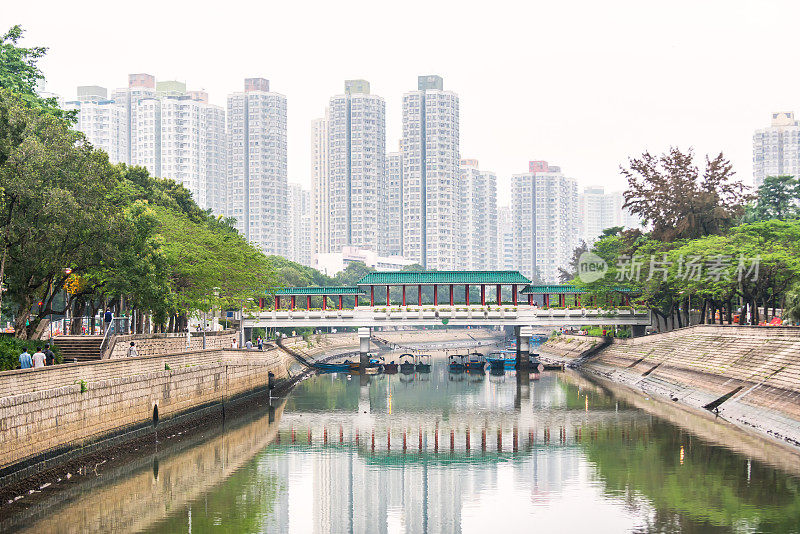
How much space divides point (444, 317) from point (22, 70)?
51.7m

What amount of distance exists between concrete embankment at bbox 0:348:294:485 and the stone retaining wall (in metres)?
2.36

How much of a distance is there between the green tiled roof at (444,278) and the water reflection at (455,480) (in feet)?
126

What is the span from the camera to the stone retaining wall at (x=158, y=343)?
48.9 m

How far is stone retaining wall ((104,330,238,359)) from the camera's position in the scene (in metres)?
48.9

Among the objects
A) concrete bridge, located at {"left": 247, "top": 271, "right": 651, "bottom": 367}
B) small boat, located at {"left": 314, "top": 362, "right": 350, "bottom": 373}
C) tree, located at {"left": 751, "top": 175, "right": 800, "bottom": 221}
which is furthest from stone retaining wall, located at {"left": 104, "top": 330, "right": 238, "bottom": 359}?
tree, located at {"left": 751, "top": 175, "right": 800, "bottom": 221}

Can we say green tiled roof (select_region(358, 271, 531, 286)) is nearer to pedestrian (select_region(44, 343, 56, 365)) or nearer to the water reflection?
the water reflection

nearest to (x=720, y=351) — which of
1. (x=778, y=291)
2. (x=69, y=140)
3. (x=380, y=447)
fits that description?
(x=778, y=291)

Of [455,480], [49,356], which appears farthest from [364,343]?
[455,480]

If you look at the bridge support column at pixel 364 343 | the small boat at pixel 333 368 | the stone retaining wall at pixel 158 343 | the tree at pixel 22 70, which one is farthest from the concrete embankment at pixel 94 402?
the small boat at pixel 333 368

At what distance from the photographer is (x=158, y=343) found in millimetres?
56188

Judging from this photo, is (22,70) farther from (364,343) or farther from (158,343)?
(364,343)

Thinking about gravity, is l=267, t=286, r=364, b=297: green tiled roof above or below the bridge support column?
above

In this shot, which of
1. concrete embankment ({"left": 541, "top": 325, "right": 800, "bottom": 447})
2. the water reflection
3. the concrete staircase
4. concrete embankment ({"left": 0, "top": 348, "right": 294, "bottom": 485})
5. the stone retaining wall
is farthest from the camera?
the stone retaining wall

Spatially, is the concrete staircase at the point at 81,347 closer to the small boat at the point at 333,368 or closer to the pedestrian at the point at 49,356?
the pedestrian at the point at 49,356
